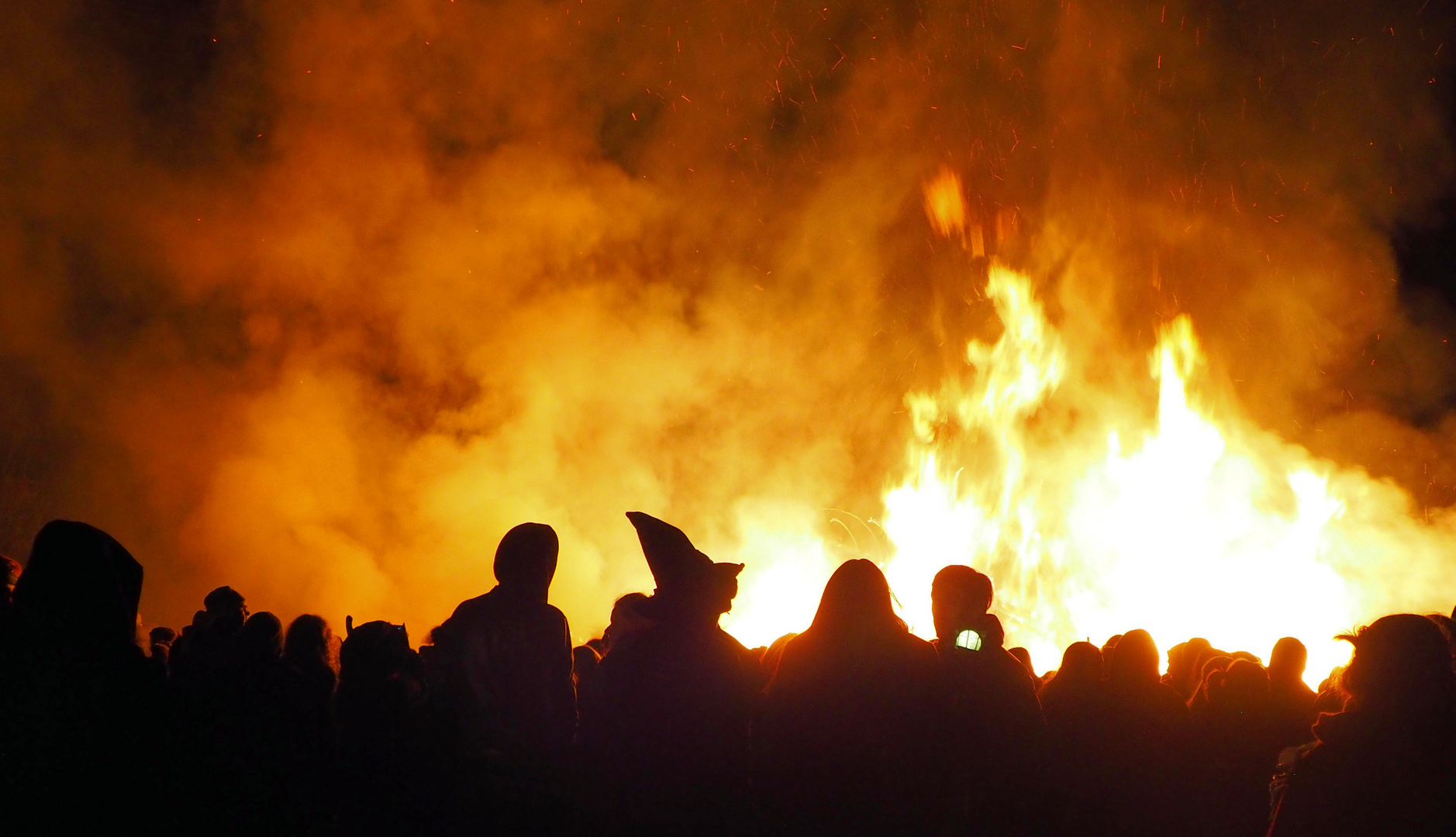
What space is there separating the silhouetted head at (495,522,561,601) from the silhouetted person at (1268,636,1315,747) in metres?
2.60

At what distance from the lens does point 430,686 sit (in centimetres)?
237

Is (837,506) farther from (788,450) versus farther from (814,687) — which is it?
(814,687)

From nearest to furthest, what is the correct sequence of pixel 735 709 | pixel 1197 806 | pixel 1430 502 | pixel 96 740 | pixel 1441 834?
pixel 96 740 < pixel 1441 834 < pixel 735 709 < pixel 1197 806 < pixel 1430 502

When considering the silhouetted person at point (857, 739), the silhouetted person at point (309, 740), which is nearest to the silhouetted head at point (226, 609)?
the silhouetted person at point (309, 740)

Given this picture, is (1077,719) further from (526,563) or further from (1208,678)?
(526,563)

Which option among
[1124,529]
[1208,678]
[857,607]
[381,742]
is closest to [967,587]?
[857,607]

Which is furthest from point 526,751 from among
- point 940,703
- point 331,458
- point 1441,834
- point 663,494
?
point 663,494

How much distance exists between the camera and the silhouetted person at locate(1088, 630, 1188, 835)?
2938 millimetres

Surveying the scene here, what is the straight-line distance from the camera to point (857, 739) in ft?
7.39

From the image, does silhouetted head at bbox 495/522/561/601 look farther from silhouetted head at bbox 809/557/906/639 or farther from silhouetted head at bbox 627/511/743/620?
silhouetted head at bbox 809/557/906/639

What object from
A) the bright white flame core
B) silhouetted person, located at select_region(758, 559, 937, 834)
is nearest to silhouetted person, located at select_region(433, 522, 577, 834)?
silhouetted person, located at select_region(758, 559, 937, 834)

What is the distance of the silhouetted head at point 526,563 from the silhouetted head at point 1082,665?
1.83m

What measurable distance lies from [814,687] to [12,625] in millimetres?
1802

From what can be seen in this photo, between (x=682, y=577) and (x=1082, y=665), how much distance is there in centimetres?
161
